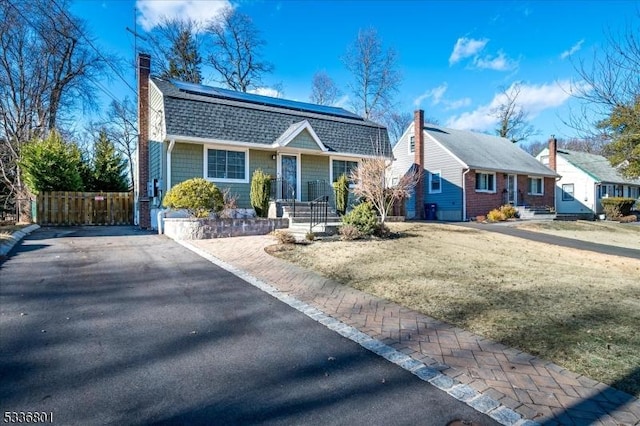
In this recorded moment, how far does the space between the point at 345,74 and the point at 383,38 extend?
4.36 metres

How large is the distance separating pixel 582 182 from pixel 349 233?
30.8 metres

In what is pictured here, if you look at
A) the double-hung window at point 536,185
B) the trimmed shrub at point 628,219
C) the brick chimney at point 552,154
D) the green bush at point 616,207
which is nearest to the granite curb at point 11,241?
the double-hung window at point 536,185

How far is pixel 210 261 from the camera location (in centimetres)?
812

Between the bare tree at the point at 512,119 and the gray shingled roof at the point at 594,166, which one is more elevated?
the bare tree at the point at 512,119

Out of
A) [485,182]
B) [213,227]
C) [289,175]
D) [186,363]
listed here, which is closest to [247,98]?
[289,175]

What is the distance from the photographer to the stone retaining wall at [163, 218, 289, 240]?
1098 centimetres

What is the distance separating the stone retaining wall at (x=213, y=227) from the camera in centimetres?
1098

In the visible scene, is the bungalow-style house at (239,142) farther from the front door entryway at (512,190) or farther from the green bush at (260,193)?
the front door entryway at (512,190)

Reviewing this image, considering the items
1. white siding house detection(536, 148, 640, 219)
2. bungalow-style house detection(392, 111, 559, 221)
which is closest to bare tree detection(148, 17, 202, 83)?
bungalow-style house detection(392, 111, 559, 221)

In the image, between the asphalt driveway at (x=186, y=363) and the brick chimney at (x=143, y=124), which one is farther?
the brick chimney at (x=143, y=124)

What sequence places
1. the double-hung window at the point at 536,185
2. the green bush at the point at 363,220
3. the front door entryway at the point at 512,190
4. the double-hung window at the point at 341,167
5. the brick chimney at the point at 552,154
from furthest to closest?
the brick chimney at the point at 552,154 < the double-hung window at the point at 536,185 < the front door entryway at the point at 512,190 < the double-hung window at the point at 341,167 < the green bush at the point at 363,220

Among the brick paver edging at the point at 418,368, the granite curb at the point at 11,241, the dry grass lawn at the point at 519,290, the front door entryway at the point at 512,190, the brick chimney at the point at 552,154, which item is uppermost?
the brick chimney at the point at 552,154

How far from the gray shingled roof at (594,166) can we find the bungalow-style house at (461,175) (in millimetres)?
5297

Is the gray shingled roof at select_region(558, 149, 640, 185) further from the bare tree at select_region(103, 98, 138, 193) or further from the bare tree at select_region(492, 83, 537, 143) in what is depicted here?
the bare tree at select_region(103, 98, 138, 193)
